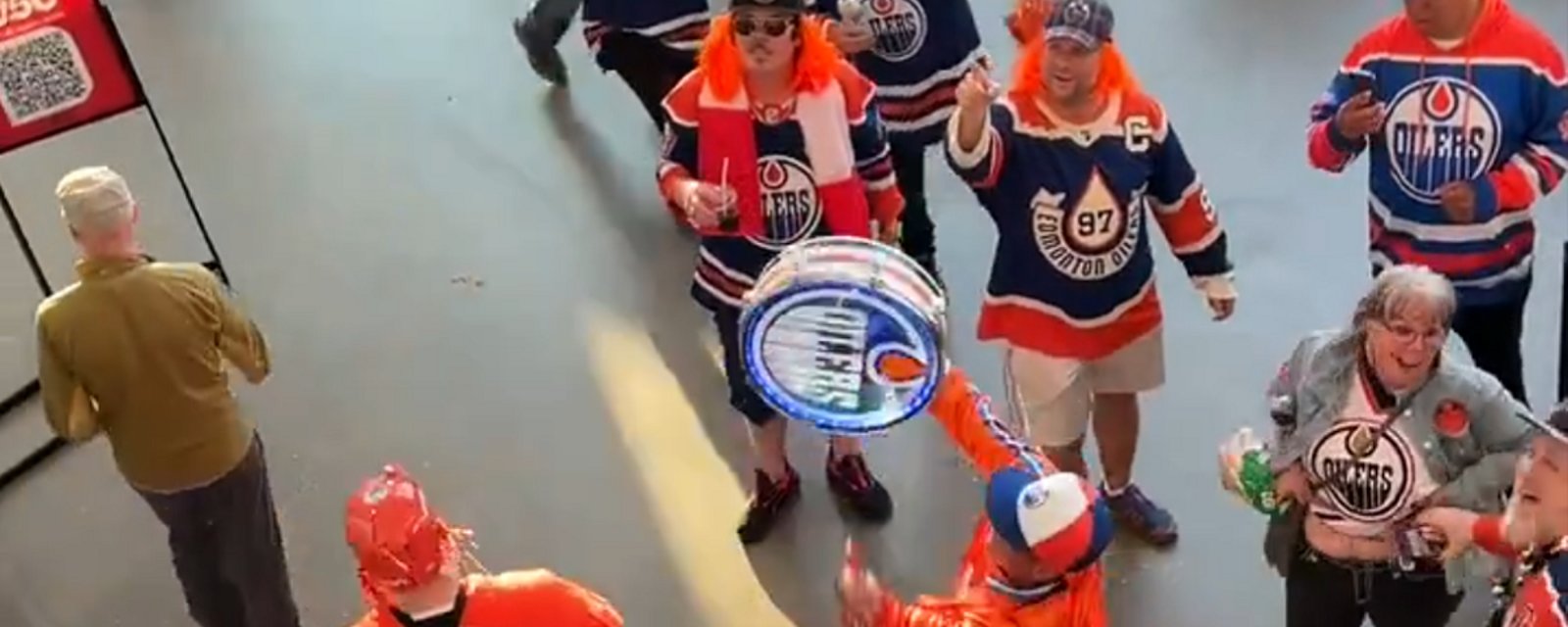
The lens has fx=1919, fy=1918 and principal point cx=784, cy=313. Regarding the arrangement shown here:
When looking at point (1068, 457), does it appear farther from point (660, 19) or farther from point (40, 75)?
point (40, 75)

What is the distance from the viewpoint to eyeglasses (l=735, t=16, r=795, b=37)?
129 inches

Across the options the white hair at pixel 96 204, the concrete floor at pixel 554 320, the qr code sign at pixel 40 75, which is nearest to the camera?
the white hair at pixel 96 204

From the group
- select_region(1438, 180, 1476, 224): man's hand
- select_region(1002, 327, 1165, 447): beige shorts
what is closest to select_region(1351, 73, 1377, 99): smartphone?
select_region(1438, 180, 1476, 224): man's hand

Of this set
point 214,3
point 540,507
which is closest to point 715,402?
point 540,507

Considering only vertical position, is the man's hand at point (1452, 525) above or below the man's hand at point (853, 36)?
below

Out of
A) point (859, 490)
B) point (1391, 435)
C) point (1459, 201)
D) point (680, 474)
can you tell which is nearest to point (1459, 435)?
point (1391, 435)

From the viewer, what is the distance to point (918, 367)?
2.62m

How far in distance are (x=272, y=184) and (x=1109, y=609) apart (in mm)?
2774

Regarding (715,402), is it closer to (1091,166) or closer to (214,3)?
(1091,166)

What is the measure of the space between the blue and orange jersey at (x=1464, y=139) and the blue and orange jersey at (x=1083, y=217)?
0.32 m

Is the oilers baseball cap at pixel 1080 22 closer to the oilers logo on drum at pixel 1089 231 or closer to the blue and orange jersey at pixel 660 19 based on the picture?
the oilers logo on drum at pixel 1089 231

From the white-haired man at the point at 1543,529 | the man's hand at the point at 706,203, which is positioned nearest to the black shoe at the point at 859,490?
the man's hand at the point at 706,203

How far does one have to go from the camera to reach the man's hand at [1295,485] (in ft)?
9.22

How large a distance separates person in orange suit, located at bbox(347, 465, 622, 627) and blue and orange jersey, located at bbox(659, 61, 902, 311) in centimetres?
115
